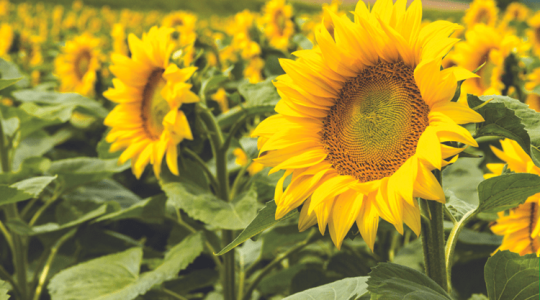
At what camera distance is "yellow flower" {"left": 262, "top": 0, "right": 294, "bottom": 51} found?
269 centimetres

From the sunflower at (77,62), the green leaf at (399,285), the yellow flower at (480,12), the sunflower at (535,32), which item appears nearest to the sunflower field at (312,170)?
the green leaf at (399,285)

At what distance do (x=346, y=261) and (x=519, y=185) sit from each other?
2.82 feet

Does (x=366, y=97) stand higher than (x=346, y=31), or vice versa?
(x=346, y=31)

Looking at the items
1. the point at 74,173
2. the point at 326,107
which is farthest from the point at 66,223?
the point at 326,107

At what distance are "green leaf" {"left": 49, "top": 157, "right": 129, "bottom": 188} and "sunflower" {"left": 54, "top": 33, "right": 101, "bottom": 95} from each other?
1.16m

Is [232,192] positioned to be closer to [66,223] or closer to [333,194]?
[66,223]

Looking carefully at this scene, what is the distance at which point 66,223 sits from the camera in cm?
162

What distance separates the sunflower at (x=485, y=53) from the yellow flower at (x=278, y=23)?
39.8 inches

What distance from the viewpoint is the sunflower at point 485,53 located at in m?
1.81

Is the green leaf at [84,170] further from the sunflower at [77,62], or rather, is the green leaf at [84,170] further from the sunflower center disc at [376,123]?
the sunflower at [77,62]

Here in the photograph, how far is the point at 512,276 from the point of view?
780mm

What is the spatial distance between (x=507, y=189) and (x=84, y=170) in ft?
4.93

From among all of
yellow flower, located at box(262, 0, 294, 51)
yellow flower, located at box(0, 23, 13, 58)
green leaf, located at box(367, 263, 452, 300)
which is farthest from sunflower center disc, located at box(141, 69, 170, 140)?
yellow flower, located at box(0, 23, 13, 58)

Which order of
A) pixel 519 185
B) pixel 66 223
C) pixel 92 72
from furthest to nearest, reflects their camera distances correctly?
pixel 92 72 → pixel 66 223 → pixel 519 185
